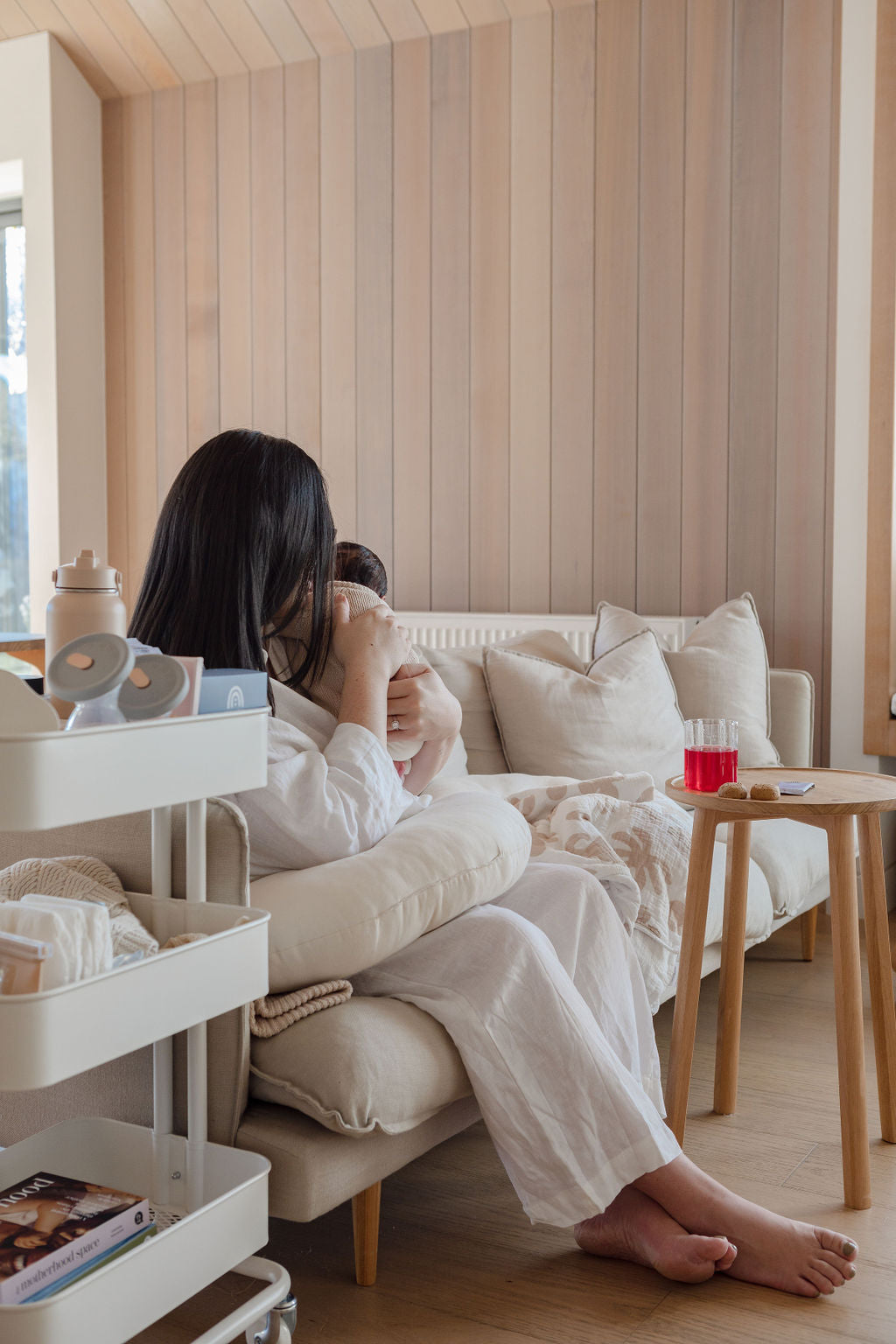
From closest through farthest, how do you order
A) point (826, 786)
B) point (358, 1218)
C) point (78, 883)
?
point (78, 883) → point (358, 1218) → point (826, 786)

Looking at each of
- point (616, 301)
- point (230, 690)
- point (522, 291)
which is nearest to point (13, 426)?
point (522, 291)

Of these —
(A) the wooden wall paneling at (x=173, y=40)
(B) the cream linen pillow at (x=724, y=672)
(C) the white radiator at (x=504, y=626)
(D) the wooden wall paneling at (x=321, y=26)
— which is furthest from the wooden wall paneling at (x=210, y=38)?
(B) the cream linen pillow at (x=724, y=672)

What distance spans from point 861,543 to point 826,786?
1535 millimetres

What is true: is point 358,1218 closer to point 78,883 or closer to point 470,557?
point 78,883

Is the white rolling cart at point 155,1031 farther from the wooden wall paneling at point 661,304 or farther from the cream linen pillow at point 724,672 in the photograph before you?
the wooden wall paneling at point 661,304

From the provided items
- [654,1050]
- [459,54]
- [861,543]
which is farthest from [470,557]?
[654,1050]

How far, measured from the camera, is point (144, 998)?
3.65 feet

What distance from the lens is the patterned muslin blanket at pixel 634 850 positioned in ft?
6.34

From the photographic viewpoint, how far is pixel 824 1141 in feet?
6.30

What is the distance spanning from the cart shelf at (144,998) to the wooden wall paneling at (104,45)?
369 cm

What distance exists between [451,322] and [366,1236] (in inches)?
113

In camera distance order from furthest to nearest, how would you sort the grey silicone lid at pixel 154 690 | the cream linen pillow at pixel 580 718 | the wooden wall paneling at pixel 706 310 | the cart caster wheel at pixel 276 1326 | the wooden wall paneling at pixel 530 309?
1. the wooden wall paneling at pixel 530 309
2. the wooden wall paneling at pixel 706 310
3. the cream linen pillow at pixel 580 718
4. the cart caster wheel at pixel 276 1326
5. the grey silicone lid at pixel 154 690

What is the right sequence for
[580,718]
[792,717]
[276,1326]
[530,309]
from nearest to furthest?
1. [276,1326]
2. [580,718]
3. [792,717]
4. [530,309]

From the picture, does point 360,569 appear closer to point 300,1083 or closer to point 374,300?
point 300,1083
